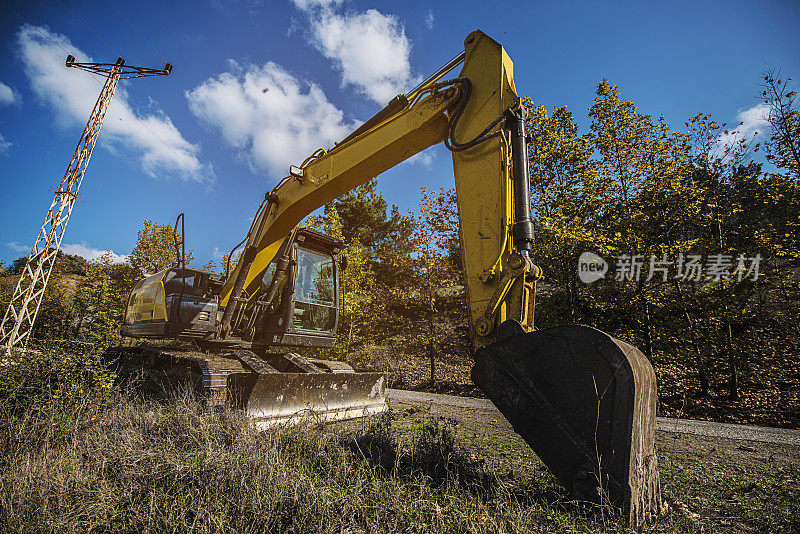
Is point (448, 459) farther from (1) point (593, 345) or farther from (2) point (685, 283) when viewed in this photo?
(2) point (685, 283)

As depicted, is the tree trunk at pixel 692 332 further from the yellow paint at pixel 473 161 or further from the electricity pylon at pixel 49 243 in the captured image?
the electricity pylon at pixel 49 243

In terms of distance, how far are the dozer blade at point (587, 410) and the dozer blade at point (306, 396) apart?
2.46m

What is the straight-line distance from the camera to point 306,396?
4.50m

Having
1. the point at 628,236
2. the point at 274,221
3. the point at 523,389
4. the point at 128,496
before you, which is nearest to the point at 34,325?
the point at 274,221

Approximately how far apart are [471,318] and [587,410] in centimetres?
112

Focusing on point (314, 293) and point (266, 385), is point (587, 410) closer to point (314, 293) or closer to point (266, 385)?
point (266, 385)

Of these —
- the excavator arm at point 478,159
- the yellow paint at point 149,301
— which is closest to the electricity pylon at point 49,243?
the yellow paint at point 149,301

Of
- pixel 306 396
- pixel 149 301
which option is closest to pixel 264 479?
pixel 306 396

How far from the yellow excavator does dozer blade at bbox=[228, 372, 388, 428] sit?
18mm

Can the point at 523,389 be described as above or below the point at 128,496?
above

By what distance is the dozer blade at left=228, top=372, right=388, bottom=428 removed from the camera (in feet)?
12.9

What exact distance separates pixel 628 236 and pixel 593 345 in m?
7.87

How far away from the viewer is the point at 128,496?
2.17m

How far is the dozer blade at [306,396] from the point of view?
12.9 ft
